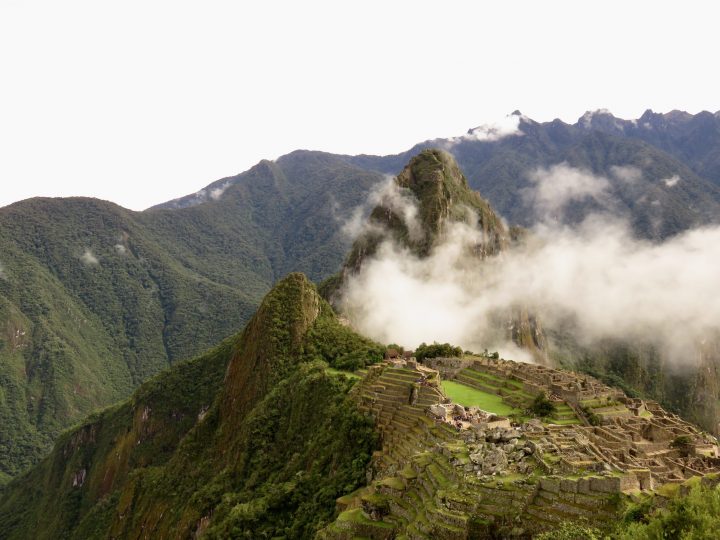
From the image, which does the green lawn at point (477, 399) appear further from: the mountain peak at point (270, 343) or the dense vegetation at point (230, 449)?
the mountain peak at point (270, 343)

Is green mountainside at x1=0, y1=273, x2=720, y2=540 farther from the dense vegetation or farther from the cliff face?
the cliff face

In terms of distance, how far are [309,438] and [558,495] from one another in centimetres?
3722

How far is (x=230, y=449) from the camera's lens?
65.8 m

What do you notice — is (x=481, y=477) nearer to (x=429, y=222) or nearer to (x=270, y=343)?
(x=270, y=343)

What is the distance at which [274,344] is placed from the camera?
80938 millimetres

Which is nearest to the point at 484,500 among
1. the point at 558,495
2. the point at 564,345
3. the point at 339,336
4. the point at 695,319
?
the point at 558,495

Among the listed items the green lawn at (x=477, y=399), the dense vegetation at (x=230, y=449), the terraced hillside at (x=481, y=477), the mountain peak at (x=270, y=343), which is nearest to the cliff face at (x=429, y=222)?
the dense vegetation at (x=230, y=449)

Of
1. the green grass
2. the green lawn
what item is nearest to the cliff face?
the green grass

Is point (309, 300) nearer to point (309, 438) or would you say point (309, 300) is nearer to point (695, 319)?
point (309, 438)

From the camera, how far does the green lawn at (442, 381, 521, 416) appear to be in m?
47.4

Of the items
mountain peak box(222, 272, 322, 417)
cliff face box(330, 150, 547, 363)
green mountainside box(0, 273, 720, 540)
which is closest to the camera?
green mountainside box(0, 273, 720, 540)

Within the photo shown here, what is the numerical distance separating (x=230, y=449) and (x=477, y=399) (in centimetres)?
3018

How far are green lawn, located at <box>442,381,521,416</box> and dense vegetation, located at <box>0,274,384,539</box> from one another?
9.50 m

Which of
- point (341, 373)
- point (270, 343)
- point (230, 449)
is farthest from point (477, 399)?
point (270, 343)
